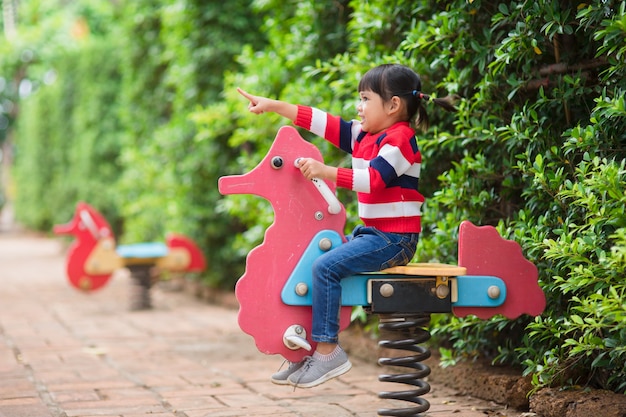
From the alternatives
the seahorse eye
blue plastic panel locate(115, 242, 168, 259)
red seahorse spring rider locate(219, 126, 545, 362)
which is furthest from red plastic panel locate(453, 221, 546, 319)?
blue plastic panel locate(115, 242, 168, 259)

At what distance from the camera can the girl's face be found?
3.63 m

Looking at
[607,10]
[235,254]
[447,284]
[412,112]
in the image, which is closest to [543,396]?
[447,284]

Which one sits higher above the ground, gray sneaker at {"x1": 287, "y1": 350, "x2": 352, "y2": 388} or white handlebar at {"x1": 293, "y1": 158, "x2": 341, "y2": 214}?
white handlebar at {"x1": 293, "y1": 158, "x2": 341, "y2": 214}

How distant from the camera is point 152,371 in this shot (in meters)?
5.28

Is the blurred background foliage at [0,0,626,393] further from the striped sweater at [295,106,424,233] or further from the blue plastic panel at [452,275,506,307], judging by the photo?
the striped sweater at [295,106,424,233]

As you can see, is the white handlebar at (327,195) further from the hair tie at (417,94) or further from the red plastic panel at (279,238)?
the hair tie at (417,94)

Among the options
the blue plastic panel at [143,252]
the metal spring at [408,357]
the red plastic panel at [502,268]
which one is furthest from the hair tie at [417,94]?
the blue plastic panel at [143,252]

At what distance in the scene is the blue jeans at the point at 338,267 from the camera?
136 inches

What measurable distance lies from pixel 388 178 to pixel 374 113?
364mm

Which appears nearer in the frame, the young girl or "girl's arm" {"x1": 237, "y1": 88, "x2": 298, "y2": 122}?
the young girl

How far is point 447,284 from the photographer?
3.59 meters

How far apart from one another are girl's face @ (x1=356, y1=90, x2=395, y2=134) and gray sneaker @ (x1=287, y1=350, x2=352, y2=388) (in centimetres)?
101

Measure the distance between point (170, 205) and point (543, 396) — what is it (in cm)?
631

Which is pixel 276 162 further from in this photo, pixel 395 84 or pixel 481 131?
pixel 481 131
